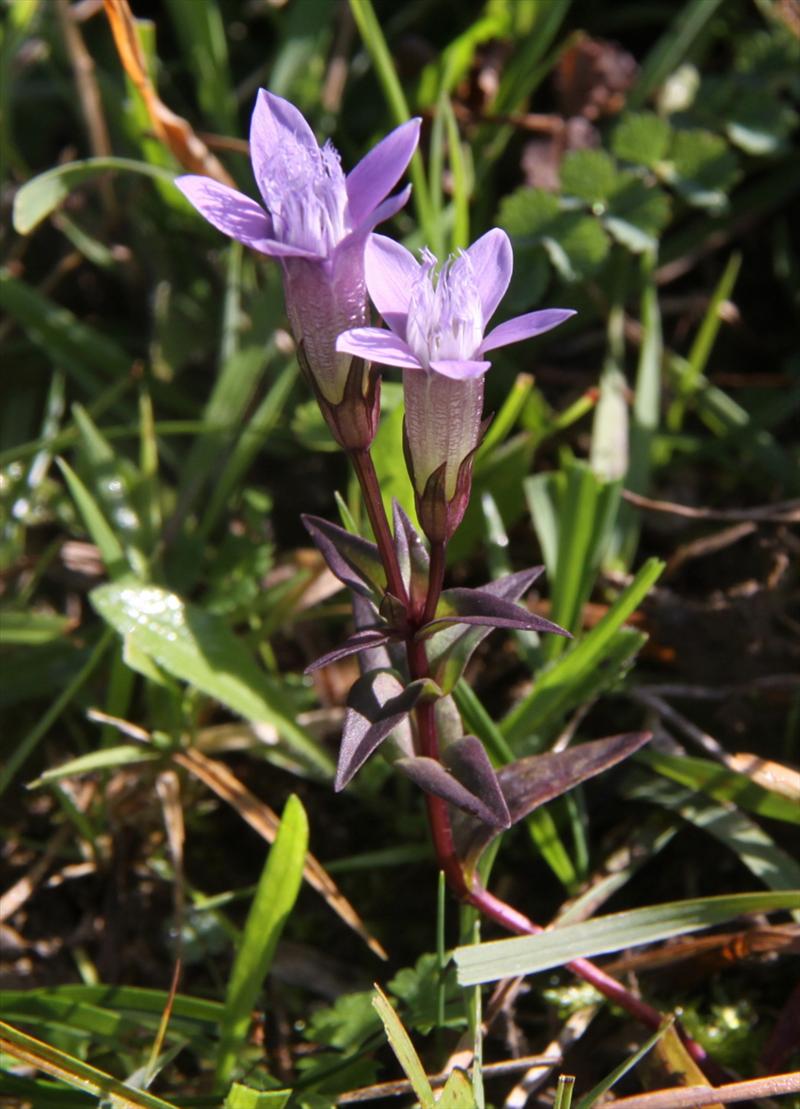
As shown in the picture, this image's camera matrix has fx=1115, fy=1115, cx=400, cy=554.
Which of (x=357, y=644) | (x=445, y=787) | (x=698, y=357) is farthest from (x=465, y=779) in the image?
(x=698, y=357)

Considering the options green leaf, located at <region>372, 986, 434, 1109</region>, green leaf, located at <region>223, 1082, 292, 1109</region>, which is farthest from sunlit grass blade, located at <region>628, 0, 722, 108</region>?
green leaf, located at <region>223, 1082, 292, 1109</region>

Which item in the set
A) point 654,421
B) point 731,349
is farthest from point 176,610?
point 731,349

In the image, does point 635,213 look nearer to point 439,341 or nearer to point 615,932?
point 439,341

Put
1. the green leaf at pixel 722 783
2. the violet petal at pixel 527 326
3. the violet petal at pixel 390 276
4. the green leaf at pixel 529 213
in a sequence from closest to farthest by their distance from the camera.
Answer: the violet petal at pixel 527 326 → the violet petal at pixel 390 276 → the green leaf at pixel 722 783 → the green leaf at pixel 529 213

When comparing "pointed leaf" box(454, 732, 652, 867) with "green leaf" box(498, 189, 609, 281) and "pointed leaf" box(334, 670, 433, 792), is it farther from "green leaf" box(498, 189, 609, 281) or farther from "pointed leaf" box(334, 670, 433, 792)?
"green leaf" box(498, 189, 609, 281)

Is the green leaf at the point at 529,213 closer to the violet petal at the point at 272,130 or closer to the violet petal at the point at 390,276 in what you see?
the violet petal at the point at 272,130

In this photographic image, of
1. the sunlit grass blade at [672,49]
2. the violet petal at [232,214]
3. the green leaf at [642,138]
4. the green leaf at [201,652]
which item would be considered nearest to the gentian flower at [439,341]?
the violet petal at [232,214]
